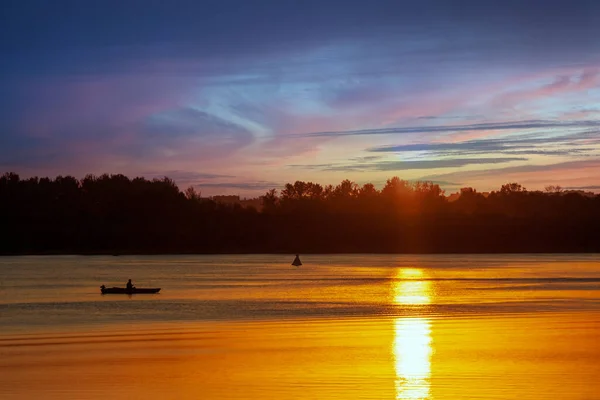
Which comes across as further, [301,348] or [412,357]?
[301,348]

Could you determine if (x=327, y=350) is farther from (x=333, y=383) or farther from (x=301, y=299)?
(x=301, y=299)

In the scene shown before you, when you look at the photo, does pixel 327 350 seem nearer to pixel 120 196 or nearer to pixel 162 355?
pixel 162 355

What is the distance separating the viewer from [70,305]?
44719 mm

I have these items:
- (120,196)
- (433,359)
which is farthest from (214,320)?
(120,196)

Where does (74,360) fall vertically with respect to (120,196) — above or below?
below

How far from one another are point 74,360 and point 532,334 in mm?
15381

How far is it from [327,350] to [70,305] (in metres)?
23.6

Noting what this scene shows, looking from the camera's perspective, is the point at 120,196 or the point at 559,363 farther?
the point at 120,196

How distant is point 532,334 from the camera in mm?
29219

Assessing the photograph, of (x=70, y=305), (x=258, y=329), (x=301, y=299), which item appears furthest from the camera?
(x=301, y=299)

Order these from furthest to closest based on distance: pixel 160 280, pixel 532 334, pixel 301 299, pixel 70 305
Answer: pixel 160 280, pixel 301 299, pixel 70 305, pixel 532 334

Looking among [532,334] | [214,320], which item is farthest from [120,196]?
[532,334]

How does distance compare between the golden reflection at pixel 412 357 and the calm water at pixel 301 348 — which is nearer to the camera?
the golden reflection at pixel 412 357

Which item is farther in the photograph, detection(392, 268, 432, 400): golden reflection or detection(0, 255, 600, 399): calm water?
detection(0, 255, 600, 399): calm water
